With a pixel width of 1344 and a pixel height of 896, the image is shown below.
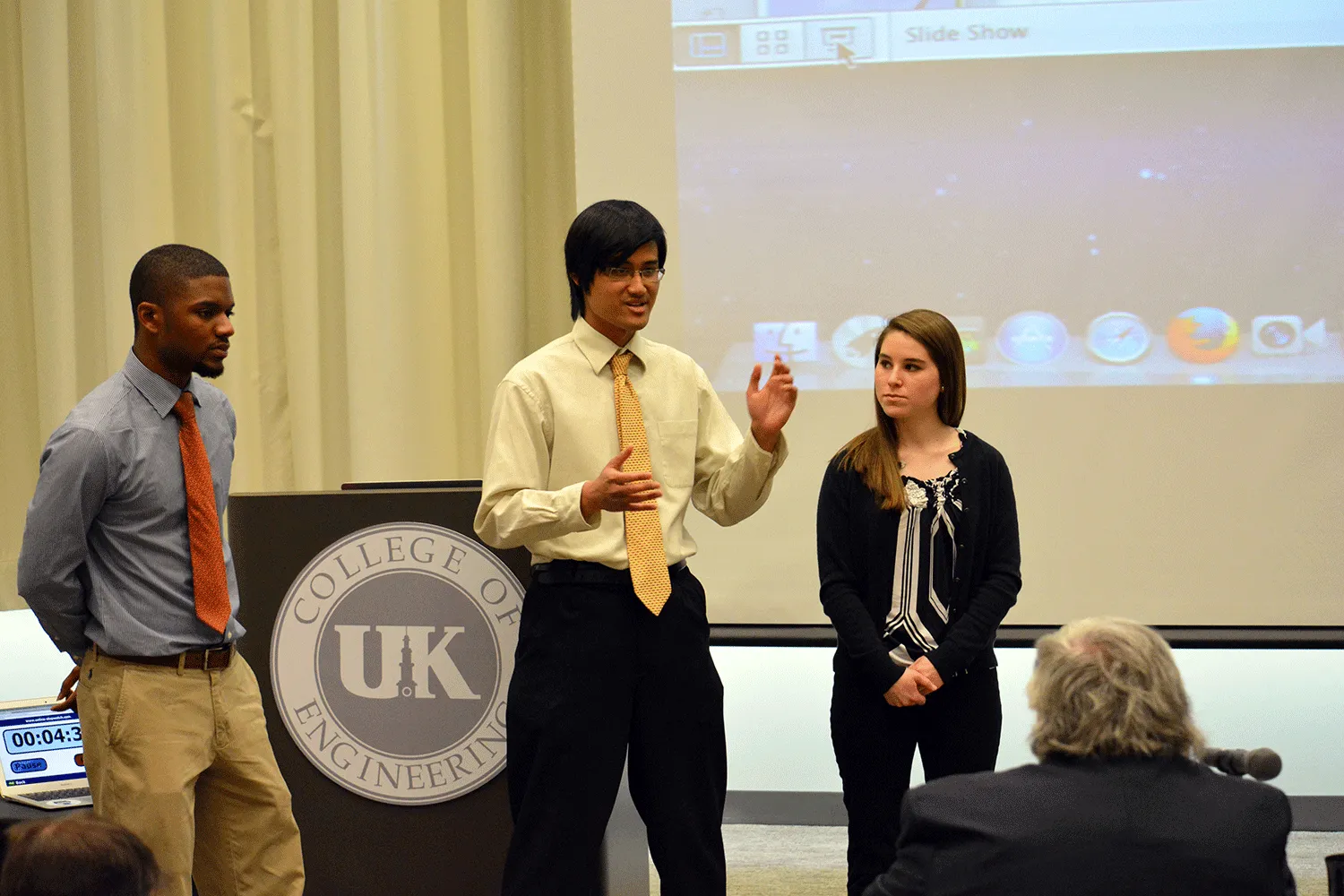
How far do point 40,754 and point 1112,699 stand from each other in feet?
7.53

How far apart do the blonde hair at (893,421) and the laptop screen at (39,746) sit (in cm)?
170

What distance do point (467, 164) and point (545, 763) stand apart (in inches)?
112

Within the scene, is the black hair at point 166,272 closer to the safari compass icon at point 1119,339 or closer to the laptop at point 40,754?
the laptop at point 40,754

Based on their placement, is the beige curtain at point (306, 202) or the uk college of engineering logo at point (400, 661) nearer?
the uk college of engineering logo at point (400, 661)

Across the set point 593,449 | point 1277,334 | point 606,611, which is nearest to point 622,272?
point 593,449

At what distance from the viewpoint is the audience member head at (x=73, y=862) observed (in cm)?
121

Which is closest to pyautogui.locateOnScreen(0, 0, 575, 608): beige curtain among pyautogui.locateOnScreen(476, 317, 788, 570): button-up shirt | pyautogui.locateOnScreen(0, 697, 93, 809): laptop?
pyautogui.locateOnScreen(0, 697, 93, 809): laptop

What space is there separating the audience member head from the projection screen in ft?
9.07

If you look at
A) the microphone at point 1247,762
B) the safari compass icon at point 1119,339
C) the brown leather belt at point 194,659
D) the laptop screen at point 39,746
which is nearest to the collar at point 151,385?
the brown leather belt at point 194,659

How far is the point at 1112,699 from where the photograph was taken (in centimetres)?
141

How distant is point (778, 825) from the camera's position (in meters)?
4.10

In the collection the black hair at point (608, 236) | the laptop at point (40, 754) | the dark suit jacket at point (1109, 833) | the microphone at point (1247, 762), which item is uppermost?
the black hair at point (608, 236)

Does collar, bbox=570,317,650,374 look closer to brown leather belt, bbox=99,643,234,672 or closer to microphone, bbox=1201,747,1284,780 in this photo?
brown leather belt, bbox=99,643,234,672

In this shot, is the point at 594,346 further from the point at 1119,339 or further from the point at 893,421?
Result: the point at 1119,339
